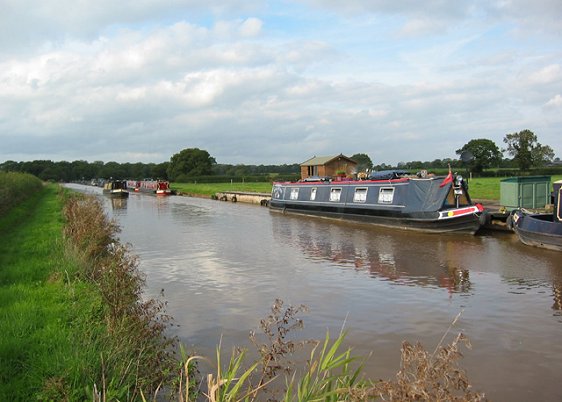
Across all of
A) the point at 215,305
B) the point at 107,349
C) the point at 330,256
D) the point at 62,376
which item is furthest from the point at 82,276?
the point at 330,256

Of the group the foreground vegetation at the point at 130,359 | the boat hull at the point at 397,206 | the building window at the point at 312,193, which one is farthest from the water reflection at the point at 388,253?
the building window at the point at 312,193

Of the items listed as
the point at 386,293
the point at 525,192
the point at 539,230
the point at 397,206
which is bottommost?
the point at 386,293

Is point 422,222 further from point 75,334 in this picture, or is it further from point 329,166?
point 329,166

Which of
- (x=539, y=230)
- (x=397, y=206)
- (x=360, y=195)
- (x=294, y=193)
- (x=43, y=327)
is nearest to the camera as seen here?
(x=43, y=327)

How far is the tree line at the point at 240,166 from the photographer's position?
68000mm

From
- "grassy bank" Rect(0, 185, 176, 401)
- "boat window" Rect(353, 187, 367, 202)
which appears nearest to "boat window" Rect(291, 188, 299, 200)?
"boat window" Rect(353, 187, 367, 202)

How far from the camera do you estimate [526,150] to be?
67.6m

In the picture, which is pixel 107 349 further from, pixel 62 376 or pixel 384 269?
pixel 384 269

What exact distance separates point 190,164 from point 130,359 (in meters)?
95.3

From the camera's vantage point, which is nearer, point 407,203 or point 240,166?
point 407,203

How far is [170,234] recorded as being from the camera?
1889 cm

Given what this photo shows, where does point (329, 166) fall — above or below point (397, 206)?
above

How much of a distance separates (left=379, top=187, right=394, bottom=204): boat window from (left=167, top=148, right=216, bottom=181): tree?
77.7 m

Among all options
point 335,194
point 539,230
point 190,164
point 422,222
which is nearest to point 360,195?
point 335,194
